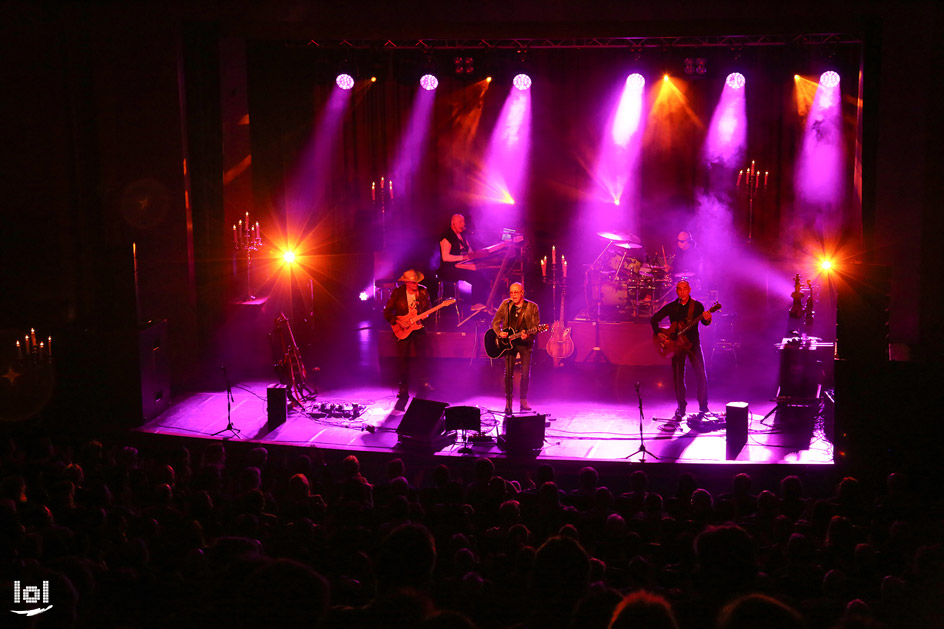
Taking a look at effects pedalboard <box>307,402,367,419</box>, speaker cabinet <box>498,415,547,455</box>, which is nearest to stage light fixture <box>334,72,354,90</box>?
effects pedalboard <box>307,402,367,419</box>

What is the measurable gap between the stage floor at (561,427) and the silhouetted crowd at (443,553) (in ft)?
6.85

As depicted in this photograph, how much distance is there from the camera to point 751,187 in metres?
14.8

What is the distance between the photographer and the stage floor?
347 inches

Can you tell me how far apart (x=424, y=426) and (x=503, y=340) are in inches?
63.7

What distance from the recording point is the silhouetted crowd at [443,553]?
314 cm

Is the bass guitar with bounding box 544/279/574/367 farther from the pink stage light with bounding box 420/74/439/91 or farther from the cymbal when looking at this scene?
the pink stage light with bounding box 420/74/439/91

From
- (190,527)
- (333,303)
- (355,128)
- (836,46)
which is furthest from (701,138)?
(190,527)

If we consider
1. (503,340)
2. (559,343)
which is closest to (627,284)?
(559,343)

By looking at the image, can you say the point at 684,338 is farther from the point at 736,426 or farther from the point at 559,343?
the point at 559,343

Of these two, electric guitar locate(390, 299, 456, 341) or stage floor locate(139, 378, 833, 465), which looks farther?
electric guitar locate(390, 299, 456, 341)

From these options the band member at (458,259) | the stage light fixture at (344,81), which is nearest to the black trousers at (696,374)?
the band member at (458,259)

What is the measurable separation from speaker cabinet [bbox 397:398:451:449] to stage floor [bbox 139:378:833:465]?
0.29ft

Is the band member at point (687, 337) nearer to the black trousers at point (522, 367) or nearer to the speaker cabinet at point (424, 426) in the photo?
the black trousers at point (522, 367)

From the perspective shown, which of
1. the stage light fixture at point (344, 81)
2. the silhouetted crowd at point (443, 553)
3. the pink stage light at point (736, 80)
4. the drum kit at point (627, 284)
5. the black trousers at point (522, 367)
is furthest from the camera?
the stage light fixture at point (344, 81)
